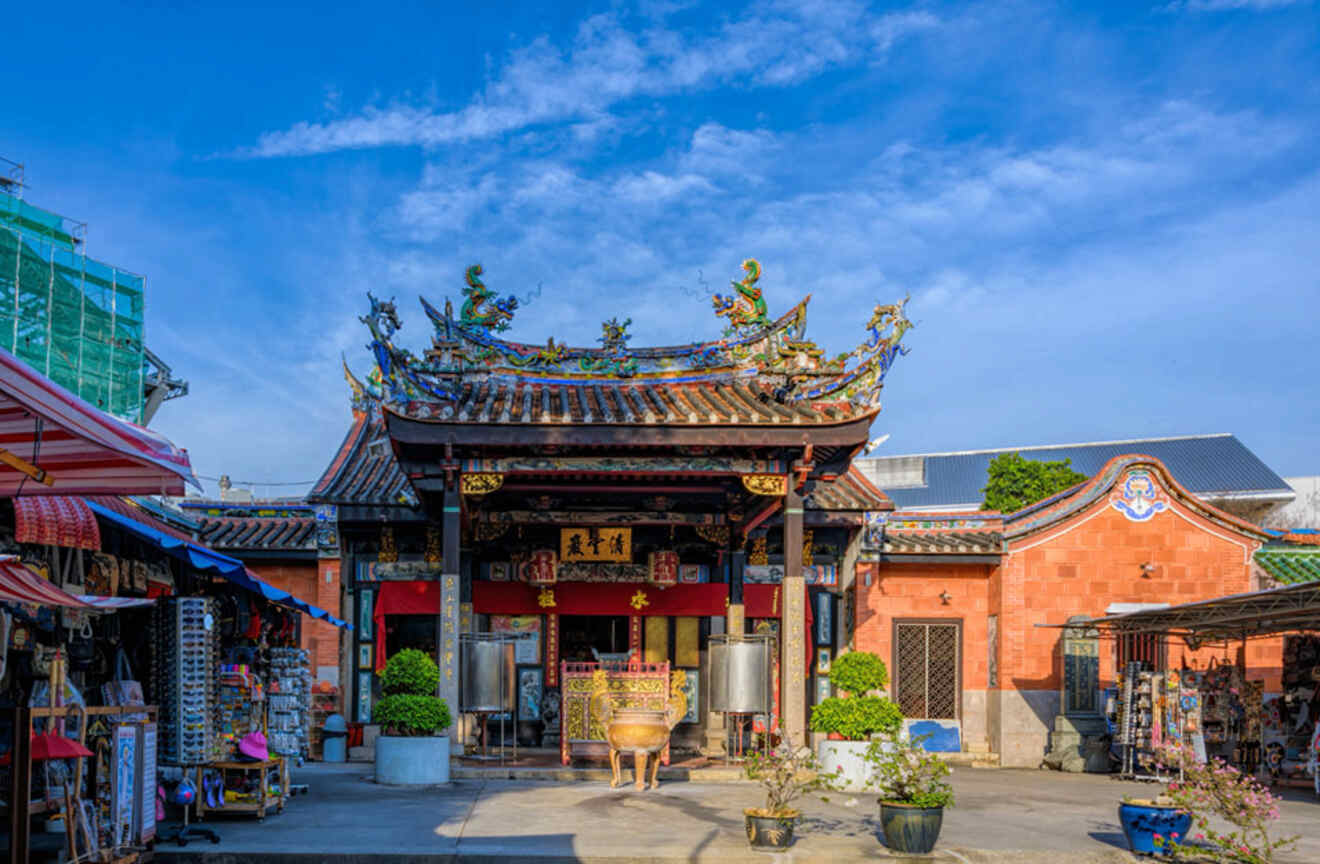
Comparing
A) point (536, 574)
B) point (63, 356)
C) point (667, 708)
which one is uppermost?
point (63, 356)

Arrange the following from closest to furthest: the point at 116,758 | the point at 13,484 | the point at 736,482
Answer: the point at 13,484
the point at 116,758
the point at 736,482

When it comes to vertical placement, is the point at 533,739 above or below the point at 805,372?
below

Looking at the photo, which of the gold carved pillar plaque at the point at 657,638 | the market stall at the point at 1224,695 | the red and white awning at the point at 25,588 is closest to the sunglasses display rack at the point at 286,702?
the red and white awning at the point at 25,588

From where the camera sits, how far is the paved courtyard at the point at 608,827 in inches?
386

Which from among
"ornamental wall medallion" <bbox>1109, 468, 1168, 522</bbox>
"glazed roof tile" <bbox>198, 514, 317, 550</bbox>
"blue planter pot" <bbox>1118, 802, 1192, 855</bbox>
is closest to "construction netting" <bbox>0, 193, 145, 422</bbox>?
"glazed roof tile" <bbox>198, 514, 317, 550</bbox>

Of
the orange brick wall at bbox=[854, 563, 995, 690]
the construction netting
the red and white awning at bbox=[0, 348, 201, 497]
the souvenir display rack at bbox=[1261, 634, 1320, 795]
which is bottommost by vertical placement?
the souvenir display rack at bbox=[1261, 634, 1320, 795]

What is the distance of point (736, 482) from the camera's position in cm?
1672

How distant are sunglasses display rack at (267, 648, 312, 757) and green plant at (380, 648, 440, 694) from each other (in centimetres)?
99

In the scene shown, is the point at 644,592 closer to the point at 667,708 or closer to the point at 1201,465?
the point at 667,708

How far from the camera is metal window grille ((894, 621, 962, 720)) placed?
779 inches

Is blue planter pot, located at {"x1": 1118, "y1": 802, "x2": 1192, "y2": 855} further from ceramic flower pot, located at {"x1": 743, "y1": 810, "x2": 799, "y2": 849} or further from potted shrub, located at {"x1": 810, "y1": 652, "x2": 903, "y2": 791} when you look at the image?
potted shrub, located at {"x1": 810, "y1": 652, "x2": 903, "y2": 791}

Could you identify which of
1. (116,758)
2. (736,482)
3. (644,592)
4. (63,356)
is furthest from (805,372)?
(63,356)

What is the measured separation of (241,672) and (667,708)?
4.72 meters

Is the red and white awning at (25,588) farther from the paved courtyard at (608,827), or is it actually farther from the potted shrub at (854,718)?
the potted shrub at (854,718)
